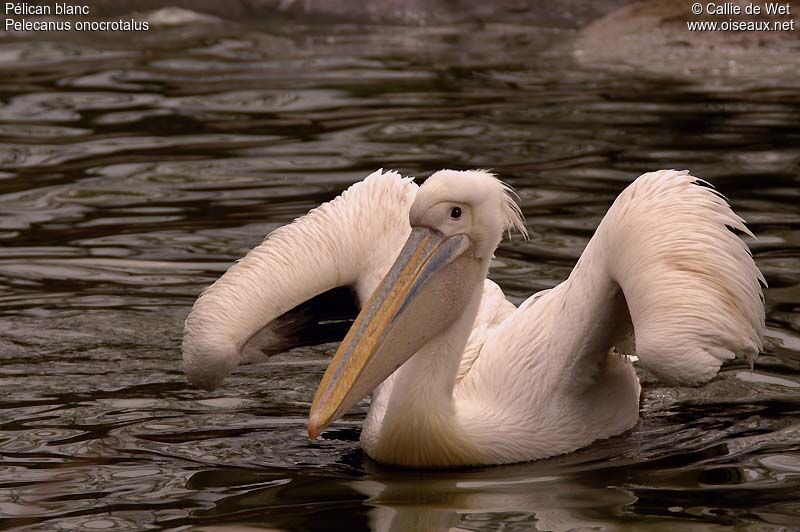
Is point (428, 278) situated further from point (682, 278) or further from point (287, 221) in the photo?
point (287, 221)

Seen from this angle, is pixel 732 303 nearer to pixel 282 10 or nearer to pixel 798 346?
pixel 798 346

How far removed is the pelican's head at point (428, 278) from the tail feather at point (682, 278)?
361 millimetres

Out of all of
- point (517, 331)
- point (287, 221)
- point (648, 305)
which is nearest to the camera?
point (648, 305)

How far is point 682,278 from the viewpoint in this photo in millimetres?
4137

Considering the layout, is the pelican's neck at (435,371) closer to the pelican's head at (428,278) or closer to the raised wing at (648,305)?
the pelican's head at (428,278)

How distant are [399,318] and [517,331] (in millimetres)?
540

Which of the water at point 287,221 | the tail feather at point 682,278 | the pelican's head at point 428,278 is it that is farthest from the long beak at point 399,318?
the tail feather at point 682,278

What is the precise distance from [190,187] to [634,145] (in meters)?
2.29

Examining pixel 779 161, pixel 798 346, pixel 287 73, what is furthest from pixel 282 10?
pixel 798 346

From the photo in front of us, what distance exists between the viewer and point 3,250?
22.0ft

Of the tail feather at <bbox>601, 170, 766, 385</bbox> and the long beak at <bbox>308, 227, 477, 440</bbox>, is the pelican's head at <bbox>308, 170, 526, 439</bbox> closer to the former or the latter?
the long beak at <bbox>308, 227, 477, 440</bbox>

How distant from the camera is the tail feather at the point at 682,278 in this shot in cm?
393

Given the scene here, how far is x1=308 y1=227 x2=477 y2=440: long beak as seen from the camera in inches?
163

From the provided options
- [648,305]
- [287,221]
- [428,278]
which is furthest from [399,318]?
[287,221]
